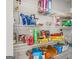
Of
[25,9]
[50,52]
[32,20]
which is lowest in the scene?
[50,52]

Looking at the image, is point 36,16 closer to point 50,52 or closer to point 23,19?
point 23,19

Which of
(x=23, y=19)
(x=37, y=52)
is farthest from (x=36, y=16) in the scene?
(x=37, y=52)

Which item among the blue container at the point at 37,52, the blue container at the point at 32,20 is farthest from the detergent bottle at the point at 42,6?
the blue container at the point at 37,52

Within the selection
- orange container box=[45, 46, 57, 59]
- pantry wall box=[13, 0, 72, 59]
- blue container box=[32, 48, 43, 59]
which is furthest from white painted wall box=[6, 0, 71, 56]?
orange container box=[45, 46, 57, 59]

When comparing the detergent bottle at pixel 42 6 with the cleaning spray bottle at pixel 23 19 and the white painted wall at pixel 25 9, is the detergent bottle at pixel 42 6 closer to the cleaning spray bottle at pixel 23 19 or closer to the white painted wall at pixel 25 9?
the white painted wall at pixel 25 9

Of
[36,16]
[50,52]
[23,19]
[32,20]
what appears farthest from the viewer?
[50,52]

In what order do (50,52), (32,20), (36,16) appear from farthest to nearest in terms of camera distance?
(50,52)
(36,16)
(32,20)

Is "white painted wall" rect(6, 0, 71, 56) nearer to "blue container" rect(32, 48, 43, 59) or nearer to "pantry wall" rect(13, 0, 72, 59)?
"pantry wall" rect(13, 0, 72, 59)

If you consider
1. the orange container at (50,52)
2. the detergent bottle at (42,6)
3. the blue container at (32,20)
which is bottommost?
the orange container at (50,52)

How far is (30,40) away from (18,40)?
16cm

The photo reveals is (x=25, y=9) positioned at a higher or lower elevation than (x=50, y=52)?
higher

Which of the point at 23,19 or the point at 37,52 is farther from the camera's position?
the point at 37,52
